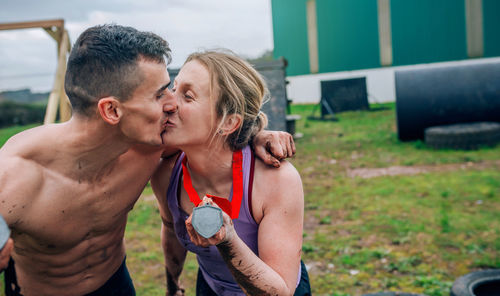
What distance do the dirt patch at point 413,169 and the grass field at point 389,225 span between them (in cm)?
2

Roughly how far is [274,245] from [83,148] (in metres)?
1.04

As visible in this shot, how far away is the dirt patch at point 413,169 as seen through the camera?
7307 millimetres

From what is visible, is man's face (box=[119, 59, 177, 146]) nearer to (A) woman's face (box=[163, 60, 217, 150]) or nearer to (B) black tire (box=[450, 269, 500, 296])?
(A) woman's face (box=[163, 60, 217, 150])

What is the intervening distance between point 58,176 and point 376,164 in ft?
21.5

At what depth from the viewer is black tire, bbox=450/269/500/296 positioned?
335 centimetres

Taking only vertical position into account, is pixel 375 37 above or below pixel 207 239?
above

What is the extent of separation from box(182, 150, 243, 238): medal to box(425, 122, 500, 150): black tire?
7.38 meters

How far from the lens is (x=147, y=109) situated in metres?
2.21

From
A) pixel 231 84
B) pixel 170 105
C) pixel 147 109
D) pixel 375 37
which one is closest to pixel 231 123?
pixel 231 84

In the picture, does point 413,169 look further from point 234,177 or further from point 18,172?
point 18,172

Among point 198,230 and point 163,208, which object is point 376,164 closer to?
point 163,208

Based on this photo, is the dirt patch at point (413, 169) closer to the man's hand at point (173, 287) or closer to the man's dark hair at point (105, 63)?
the man's hand at point (173, 287)

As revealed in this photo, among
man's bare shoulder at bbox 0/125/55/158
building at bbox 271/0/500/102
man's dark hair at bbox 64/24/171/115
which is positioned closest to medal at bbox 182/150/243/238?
man's dark hair at bbox 64/24/171/115

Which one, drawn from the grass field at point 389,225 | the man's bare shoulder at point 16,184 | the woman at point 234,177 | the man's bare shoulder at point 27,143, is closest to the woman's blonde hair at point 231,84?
the woman at point 234,177
